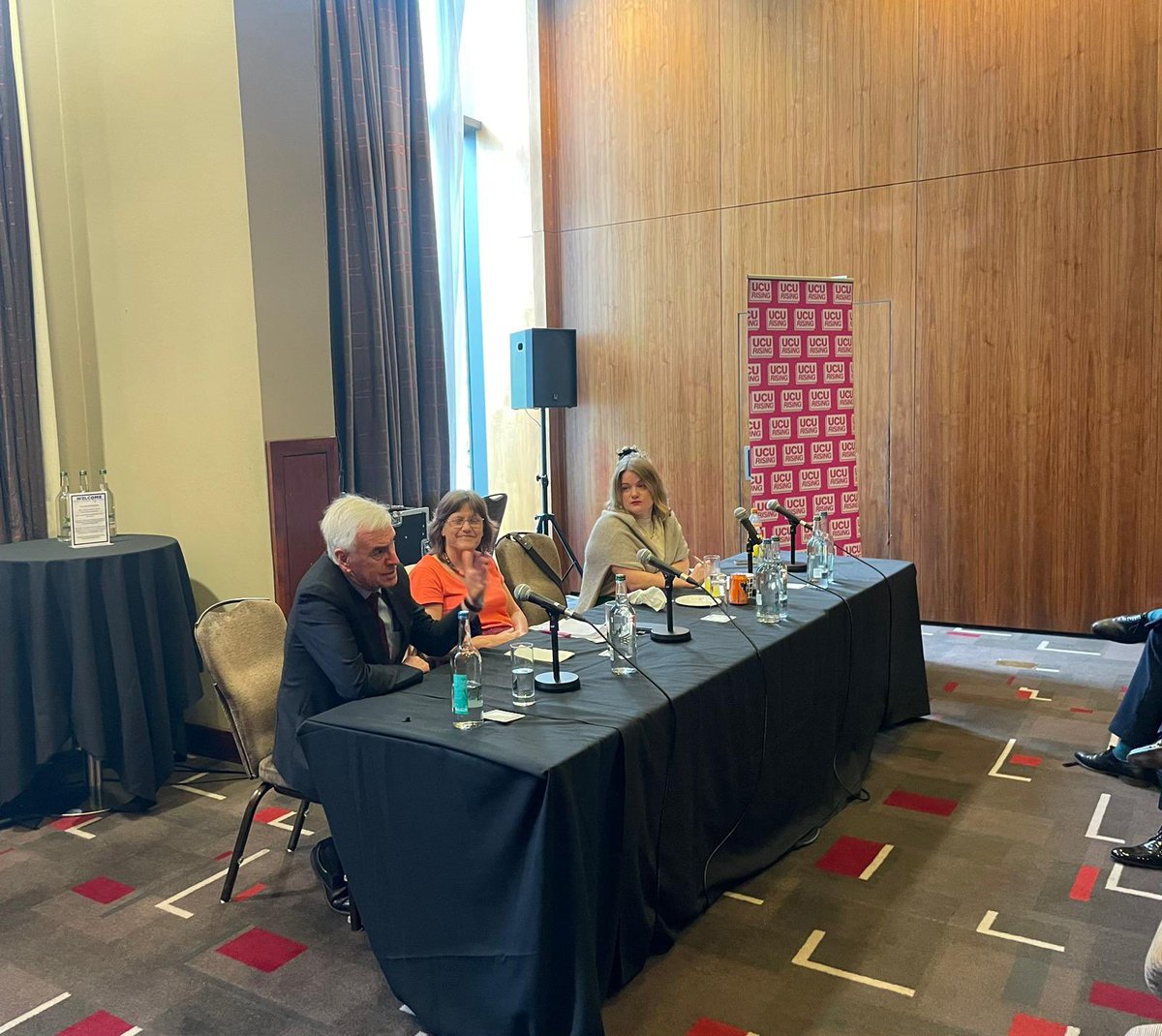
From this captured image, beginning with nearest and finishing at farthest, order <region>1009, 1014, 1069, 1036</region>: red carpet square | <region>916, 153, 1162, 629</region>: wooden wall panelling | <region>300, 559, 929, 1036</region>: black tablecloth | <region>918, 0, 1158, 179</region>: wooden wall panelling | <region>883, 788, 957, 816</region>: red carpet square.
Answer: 1. <region>300, 559, 929, 1036</region>: black tablecloth
2. <region>1009, 1014, 1069, 1036</region>: red carpet square
3. <region>883, 788, 957, 816</region>: red carpet square
4. <region>918, 0, 1158, 179</region>: wooden wall panelling
5. <region>916, 153, 1162, 629</region>: wooden wall panelling

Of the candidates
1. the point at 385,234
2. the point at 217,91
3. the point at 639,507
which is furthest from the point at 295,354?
the point at 385,234

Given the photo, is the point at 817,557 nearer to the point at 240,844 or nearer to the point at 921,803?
the point at 921,803

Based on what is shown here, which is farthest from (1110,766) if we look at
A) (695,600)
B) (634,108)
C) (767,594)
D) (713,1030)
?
(634,108)

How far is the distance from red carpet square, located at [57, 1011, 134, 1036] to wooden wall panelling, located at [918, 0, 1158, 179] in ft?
18.5

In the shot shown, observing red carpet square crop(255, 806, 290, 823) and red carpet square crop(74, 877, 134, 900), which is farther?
red carpet square crop(255, 806, 290, 823)

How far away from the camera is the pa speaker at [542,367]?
6855mm

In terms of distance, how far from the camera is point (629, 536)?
4.05m

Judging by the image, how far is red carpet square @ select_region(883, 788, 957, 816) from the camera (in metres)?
3.47

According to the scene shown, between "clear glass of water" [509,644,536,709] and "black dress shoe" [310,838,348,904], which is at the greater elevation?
"clear glass of water" [509,644,536,709]

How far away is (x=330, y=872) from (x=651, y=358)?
15.6 ft

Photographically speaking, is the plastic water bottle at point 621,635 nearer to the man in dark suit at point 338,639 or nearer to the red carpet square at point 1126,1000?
the man in dark suit at point 338,639

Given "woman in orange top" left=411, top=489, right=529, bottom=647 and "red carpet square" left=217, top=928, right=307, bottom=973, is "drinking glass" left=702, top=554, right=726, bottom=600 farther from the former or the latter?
"red carpet square" left=217, top=928, right=307, bottom=973

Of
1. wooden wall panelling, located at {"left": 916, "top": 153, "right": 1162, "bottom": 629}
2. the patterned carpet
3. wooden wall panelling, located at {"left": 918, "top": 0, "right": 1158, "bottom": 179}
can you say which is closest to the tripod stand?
wooden wall panelling, located at {"left": 916, "top": 153, "right": 1162, "bottom": 629}

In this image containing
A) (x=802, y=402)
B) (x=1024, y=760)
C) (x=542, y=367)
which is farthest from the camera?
(x=542, y=367)
